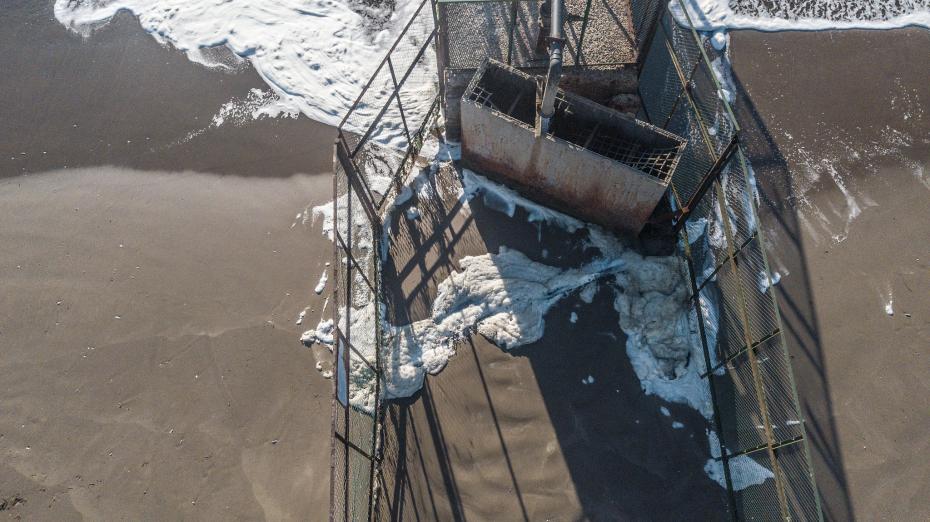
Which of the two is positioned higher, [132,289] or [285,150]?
[285,150]

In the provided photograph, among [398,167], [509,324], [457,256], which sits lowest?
[509,324]

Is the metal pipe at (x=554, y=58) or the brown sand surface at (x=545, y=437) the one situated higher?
the metal pipe at (x=554, y=58)

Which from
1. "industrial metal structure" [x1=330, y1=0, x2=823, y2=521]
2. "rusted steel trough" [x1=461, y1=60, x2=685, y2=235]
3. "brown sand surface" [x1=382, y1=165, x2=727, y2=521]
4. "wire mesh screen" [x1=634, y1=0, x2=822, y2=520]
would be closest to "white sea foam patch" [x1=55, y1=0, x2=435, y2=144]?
"industrial metal structure" [x1=330, y1=0, x2=823, y2=521]

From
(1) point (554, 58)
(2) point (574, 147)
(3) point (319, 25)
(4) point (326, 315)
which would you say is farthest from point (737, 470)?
(3) point (319, 25)

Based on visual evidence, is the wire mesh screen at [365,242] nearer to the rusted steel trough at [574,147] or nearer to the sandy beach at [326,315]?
the sandy beach at [326,315]

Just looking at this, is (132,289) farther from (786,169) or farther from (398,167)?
(786,169)

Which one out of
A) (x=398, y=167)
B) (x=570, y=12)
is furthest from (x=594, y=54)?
(x=398, y=167)

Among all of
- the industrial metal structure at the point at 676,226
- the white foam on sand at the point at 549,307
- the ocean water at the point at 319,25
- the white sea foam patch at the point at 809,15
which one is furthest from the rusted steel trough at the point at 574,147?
the white sea foam patch at the point at 809,15

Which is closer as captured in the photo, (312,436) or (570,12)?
(312,436)
